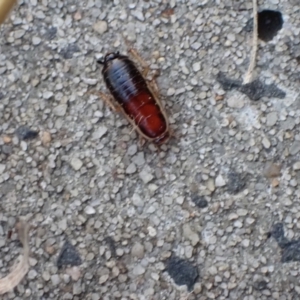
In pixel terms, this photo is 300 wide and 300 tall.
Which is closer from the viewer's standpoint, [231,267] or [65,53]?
[231,267]

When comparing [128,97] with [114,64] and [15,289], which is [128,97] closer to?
[114,64]

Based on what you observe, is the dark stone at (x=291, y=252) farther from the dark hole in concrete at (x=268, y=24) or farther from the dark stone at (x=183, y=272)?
the dark hole in concrete at (x=268, y=24)

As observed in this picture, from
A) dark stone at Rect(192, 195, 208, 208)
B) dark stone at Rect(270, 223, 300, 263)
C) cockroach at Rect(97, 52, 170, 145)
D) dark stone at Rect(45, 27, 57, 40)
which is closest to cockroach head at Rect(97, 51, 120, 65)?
cockroach at Rect(97, 52, 170, 145)

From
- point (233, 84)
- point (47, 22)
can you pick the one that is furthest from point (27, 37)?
point (233, 84)

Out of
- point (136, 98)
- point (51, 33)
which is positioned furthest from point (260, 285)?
point (51, 33)

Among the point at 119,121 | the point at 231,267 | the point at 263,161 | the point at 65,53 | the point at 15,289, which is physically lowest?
the point at 231,267

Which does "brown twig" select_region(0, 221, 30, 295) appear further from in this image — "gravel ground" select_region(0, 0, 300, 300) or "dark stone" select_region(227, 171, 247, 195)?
"dark stone" select_region(227, 171, 247, 195)

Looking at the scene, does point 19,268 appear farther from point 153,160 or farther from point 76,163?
point 153,160
